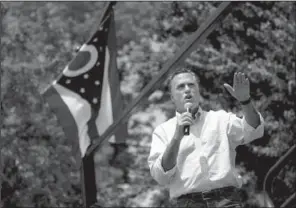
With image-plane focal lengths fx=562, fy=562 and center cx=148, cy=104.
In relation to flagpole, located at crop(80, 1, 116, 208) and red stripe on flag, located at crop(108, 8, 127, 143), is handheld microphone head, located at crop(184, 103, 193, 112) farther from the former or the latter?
red stripe on flag, located at crop(108, 8, 127, 143)

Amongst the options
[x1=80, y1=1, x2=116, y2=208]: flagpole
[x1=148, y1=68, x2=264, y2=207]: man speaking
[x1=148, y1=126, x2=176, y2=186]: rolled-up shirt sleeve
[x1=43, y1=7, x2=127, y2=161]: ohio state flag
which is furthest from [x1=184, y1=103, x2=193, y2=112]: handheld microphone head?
[x1=43, y1=7, x2=127, y2=161]: ohio state flag

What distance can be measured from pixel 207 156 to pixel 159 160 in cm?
27

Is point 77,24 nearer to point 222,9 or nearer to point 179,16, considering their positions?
point 179,16

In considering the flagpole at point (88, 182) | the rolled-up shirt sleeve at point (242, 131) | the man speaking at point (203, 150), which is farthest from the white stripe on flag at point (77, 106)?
the rolled-up shirt sleeve at point (242, 131)

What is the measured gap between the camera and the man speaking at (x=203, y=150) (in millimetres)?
2979

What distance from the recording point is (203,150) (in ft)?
10.3

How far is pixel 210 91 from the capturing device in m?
12.0

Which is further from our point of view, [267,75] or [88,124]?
[267,75]

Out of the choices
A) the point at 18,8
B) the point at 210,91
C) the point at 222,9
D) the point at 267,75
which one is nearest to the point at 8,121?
the point at 18,8

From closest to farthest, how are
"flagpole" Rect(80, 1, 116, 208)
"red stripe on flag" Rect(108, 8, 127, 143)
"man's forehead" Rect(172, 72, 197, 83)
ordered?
"man's forehead" Rect(172, 72, 197, 83)
"flagpole" Rect(80, 1, 116, 208)
"red stripe on flag" Rect(108, 8, 127, 143)

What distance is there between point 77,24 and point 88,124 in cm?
715

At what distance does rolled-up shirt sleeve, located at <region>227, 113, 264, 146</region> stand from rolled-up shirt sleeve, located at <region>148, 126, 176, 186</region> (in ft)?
1.29

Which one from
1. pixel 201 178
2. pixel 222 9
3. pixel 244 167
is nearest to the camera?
pixel 201 178

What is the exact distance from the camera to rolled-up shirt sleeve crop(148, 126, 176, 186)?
3.08 metres
